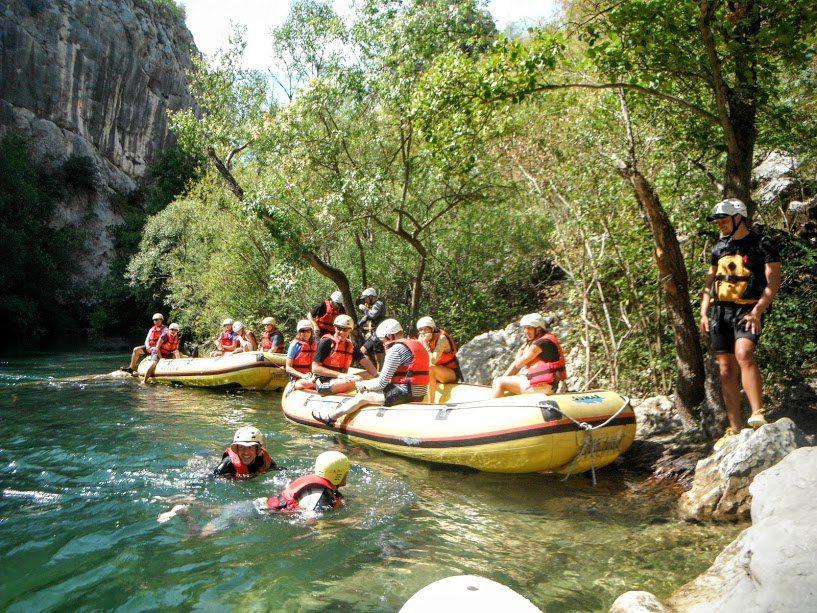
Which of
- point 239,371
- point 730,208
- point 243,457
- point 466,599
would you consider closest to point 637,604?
point 466,599

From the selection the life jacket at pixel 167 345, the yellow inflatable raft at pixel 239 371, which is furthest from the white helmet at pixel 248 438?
the life jacket at pixel 167 345

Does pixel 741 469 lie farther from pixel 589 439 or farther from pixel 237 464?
pixel 237 464

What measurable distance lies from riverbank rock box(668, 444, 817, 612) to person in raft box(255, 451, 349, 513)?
2.65 meters

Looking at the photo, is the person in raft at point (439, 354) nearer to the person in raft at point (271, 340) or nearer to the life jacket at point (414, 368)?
the life jacket at point (414, 368)

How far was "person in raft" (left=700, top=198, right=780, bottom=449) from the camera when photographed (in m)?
5.28

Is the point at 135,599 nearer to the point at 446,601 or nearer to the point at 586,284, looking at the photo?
the point at 446,601

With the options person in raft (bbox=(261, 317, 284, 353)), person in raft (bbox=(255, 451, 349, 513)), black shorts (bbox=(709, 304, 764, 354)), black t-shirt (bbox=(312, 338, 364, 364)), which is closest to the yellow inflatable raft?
person in raft (bbox=(261, 317, 284, 353))

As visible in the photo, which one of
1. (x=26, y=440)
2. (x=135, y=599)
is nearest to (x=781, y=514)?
(x=135, y=599)

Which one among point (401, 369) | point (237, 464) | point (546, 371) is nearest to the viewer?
point (237, 464)

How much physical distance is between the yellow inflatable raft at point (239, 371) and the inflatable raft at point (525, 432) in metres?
5.91

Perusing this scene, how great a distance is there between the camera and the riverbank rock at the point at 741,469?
4953mm

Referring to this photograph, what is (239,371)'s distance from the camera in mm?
12734

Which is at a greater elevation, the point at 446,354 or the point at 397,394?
the point at 446,354

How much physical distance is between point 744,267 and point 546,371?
2287mm
